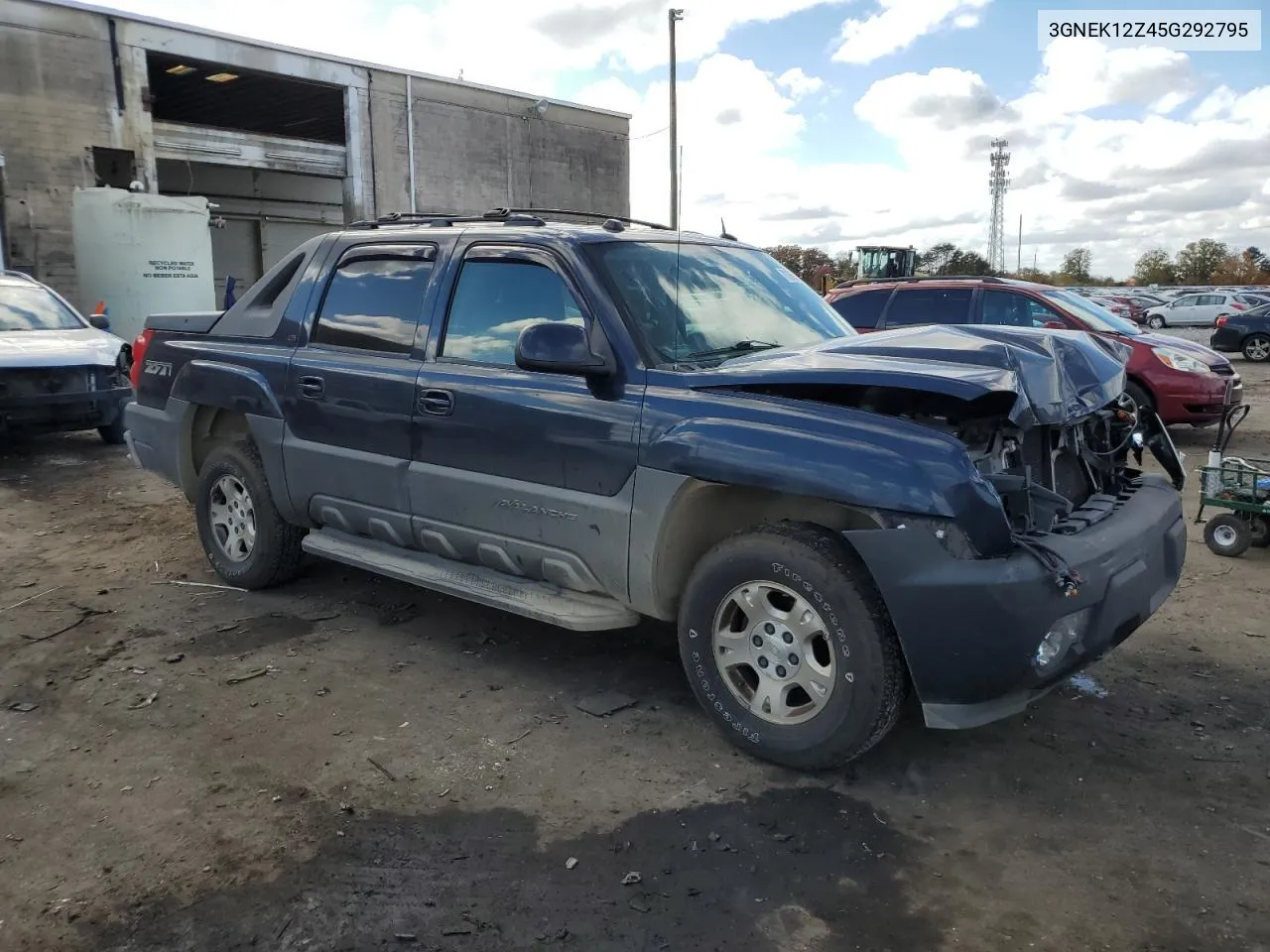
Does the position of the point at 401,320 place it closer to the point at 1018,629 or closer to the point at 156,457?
the point at 156,457

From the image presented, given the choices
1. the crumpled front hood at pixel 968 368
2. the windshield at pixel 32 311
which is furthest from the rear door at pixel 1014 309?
the windshield at pixel 32 311

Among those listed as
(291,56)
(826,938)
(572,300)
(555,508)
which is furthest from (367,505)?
(291,56)

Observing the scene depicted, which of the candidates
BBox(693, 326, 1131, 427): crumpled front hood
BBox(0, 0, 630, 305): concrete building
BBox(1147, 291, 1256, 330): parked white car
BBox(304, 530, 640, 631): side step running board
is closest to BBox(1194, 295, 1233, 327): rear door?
BBox(1147, 291, 1256, 330): parked white car

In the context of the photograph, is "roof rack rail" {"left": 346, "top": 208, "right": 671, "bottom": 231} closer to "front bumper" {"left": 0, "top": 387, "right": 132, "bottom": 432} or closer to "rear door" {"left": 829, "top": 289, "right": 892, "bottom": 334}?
"front bumper" {"left": 0, "top": 387, "right": 132, "bottom": 432}

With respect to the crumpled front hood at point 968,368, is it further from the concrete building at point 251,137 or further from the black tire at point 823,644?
the concrete building at point 251,137

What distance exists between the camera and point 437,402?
4289 millimetres

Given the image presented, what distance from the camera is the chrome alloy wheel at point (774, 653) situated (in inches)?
131

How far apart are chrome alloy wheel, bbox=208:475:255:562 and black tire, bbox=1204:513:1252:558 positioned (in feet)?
18.8

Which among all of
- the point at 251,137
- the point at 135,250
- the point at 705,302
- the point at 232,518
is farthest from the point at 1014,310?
the point at 251,137

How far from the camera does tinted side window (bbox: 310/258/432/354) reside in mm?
4551

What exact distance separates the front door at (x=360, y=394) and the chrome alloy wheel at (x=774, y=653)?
176cm

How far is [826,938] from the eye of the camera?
257cm

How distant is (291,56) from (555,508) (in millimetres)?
23257

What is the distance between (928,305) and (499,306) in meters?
6.86
